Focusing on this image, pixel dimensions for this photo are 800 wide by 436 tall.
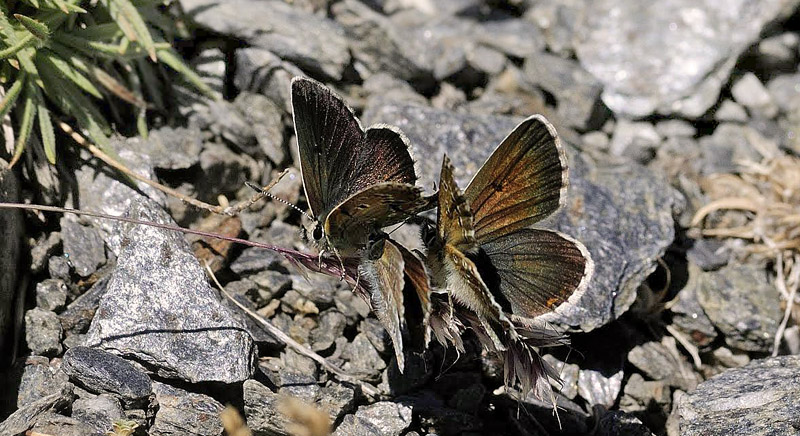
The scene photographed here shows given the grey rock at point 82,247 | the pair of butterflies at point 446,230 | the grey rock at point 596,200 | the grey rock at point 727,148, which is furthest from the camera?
the grey rock at point 727,148

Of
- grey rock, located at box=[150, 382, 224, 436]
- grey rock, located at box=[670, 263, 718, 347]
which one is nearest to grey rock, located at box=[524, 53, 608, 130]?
grey rock, located at box=[670, 263, 718, 347]

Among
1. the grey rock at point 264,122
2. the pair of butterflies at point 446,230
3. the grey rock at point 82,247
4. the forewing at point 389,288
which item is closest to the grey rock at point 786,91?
the pair of butterflies at point 446,230

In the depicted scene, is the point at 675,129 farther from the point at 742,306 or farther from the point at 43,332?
the point at 43,332

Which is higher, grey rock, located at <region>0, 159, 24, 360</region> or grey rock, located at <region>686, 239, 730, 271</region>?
grey rock, located at <region>0, 159, 24, 360</region>

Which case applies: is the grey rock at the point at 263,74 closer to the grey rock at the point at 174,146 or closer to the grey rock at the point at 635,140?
the grey rock at the point at 174,146

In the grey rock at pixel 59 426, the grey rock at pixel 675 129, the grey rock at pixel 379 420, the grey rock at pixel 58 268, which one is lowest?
the grey rock at pixel 379 420

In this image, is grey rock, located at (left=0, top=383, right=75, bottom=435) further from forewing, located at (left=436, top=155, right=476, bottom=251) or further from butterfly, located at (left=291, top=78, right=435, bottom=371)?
forewing, located at (left=436, top=155, right=476, bottom=251)
